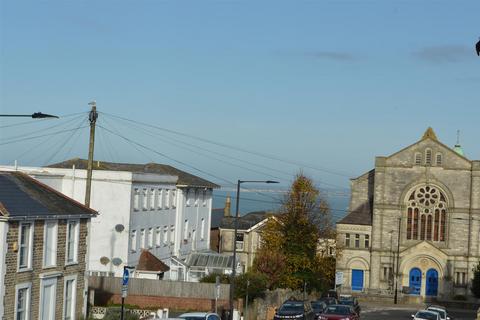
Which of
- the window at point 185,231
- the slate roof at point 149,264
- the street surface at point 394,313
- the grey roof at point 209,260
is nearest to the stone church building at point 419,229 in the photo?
the street surface at point 394,313

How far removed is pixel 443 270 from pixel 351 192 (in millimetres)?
13501

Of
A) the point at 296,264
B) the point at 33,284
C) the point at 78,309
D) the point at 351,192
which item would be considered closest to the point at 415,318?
the point at 78,309

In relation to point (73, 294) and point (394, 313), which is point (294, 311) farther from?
point (394, 313)

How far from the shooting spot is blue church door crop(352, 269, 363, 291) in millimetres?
90938

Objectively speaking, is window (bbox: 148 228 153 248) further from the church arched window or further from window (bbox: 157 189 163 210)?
the church arched window

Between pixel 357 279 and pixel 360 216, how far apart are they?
248 inches

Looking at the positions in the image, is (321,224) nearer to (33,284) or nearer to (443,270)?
(443,270)

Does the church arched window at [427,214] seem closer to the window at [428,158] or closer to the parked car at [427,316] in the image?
the window at [428,158]

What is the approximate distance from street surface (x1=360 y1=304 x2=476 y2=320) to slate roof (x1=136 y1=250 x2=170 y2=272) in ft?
47.3

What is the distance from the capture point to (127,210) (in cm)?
6525

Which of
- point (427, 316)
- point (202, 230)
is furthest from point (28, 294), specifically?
point (202, 230)

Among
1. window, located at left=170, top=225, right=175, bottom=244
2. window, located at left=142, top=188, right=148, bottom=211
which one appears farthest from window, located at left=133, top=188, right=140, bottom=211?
window, located at left=170, top=225, right=175, bottom=244

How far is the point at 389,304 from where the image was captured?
8269 centimetres

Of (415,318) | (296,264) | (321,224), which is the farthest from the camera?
(321,224)
